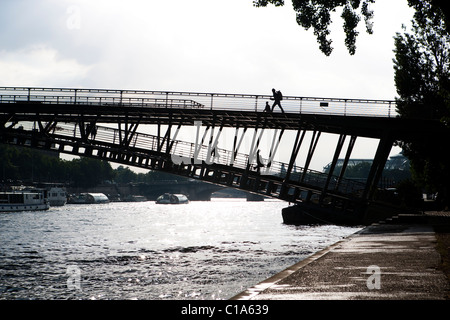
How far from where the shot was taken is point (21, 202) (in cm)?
8594

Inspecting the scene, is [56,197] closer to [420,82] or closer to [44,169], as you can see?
[44,169]

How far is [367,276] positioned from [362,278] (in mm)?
288

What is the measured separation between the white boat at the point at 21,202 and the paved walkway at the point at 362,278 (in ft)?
246

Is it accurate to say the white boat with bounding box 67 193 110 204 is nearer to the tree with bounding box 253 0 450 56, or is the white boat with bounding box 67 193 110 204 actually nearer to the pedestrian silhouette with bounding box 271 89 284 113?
the pedestrian silhouette with bounding box 271 89 284 113

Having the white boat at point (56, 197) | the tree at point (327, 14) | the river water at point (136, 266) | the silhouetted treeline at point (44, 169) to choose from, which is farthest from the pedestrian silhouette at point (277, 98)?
the silhouetted treeline at point (44, 169)

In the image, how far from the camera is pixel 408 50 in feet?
153

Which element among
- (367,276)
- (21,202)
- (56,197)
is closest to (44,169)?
(56,197)

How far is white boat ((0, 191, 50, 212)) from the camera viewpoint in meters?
81.8

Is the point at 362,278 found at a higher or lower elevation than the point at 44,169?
higher

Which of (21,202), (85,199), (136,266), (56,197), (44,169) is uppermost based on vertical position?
(136,266)

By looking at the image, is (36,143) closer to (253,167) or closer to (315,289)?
(253,167)

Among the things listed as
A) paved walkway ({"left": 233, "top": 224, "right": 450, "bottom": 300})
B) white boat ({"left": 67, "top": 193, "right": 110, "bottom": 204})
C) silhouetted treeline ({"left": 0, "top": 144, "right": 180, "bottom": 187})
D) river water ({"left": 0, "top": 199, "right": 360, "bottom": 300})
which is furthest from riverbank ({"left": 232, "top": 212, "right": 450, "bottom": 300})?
white boat ({"left": 67, "top": 193, "right": 110, "bottom": 204})

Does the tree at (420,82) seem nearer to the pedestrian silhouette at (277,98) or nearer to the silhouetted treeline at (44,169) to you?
the pedestrian silhouette at (277,98)
